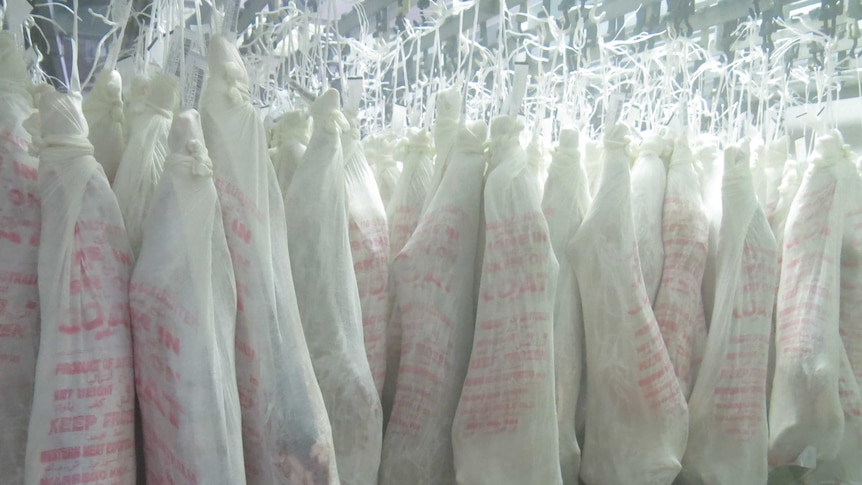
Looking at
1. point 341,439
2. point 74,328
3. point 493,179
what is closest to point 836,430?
point 493,179

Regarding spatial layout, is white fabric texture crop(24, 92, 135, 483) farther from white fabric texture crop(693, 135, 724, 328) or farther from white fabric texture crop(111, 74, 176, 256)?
white fabric texture crop(693, 135, 724, 328)

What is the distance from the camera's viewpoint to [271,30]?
4.20 ft

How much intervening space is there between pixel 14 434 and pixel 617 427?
0.99 meters

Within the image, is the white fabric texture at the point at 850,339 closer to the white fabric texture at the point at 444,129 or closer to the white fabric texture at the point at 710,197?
the white fabric texture at the point at 710,197

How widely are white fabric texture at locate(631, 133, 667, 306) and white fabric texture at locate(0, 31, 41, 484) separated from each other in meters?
1.09

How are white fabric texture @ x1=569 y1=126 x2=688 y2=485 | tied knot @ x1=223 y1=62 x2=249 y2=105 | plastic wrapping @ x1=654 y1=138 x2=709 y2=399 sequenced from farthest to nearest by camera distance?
plastic wrapping @ x1=654 y1=138 x2=709 y2=399 → white fabric texture @ x1=569 y1=126 x2=688 y2=485 → tied knot @ x1=223 y1=62 x2=249 y2=105

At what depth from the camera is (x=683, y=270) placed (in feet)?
4.58

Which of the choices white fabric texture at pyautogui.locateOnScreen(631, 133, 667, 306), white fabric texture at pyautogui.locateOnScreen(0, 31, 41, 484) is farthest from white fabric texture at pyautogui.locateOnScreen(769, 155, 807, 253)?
white fabric texture at pyautogui.locateOnScreen(0, 31, 41, 484)

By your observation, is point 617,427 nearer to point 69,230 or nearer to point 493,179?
point 493,179

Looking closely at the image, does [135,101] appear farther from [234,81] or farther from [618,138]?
[618,138]

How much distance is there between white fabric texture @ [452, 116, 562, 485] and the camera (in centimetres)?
115

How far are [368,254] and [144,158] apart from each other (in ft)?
1.33

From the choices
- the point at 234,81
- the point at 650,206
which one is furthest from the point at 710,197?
the point at 234,81

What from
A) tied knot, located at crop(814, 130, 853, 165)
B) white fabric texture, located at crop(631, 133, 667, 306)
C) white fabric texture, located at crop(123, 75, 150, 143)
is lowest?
white fabric texture, located at crop(631, 133, 667, 306)
